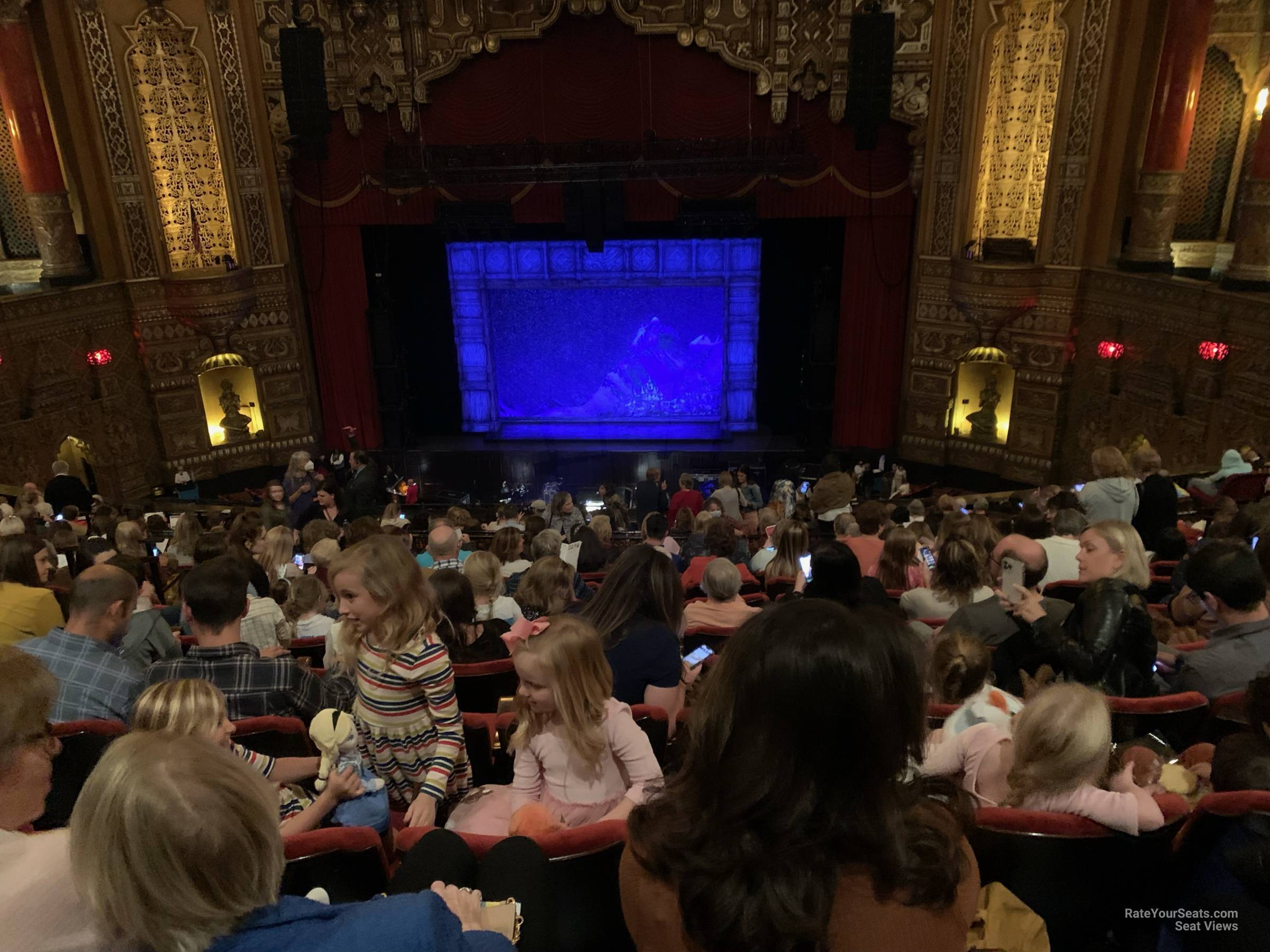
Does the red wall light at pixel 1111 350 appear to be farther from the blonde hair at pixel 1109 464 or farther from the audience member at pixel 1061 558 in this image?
Answer: the audience member at pixel 1061 558

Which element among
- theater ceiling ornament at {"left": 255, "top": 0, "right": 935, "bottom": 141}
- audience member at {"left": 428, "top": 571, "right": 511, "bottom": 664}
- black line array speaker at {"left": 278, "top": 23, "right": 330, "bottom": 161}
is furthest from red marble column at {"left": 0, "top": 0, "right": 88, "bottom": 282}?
audience member at {"left": 428, "top": 571, "right": 511, "bottom": 664}

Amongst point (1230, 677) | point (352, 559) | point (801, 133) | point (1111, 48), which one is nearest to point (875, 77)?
point (801, 133)

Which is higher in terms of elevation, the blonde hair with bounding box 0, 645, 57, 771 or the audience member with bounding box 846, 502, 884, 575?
the blonde hair with bounding box 0, 645, 57, 771

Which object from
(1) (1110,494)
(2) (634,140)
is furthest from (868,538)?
(2) (634,140)

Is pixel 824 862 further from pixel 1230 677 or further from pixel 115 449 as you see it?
pixel 115 449

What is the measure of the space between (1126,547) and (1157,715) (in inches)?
28.5

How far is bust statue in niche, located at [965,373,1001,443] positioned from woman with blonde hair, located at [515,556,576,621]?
8.48m

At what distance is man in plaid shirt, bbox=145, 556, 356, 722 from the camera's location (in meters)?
2.60

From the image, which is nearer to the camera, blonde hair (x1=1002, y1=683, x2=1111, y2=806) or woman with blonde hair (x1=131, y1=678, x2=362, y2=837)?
Answer: blonde hair (x1=1002, y1=683, x2=1111, y2=806)

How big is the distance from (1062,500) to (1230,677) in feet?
10.00

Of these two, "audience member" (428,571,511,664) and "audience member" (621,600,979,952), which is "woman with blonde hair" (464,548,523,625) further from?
"audience member" (621,600,979,952)

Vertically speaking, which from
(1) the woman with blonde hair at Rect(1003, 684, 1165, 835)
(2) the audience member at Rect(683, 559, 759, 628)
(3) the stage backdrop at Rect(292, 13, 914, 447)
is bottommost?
(2) the audience member at Rect(683, 559, 759, 628)

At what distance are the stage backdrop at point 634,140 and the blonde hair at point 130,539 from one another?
6.54 meters

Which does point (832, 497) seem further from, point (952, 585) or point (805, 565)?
point (952, 585)
